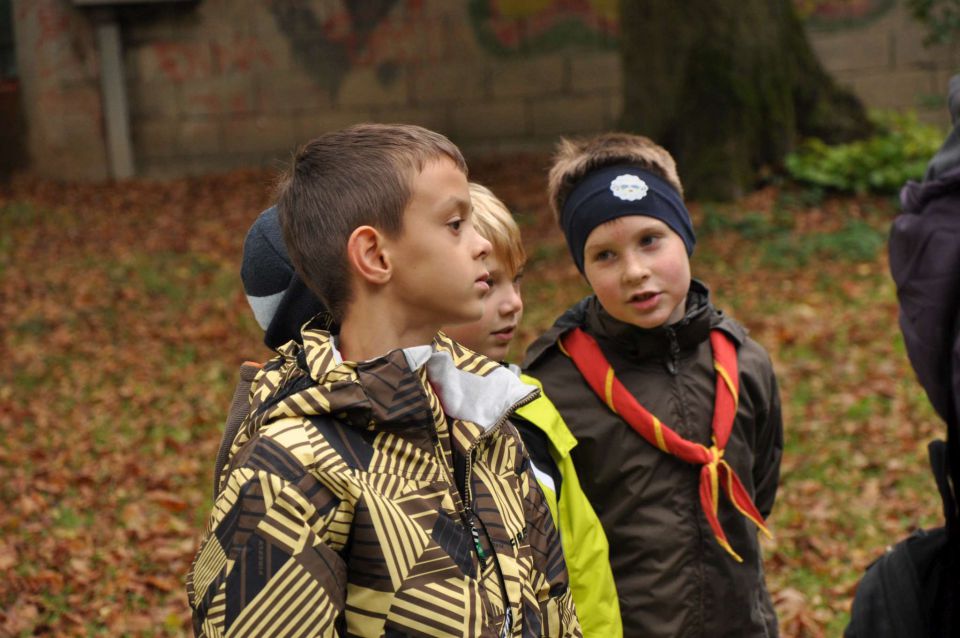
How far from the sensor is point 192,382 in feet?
26.5

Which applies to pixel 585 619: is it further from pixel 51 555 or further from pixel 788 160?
pixel 788 160

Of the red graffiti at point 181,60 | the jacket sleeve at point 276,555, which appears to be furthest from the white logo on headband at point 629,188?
the red graffiti at point 181,60

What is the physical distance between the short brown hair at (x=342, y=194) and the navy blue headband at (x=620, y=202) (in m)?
0.84

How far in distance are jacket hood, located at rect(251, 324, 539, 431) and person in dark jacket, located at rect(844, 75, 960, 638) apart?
833mm

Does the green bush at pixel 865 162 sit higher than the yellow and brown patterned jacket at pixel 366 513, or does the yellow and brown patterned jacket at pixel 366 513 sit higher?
the yellow and brown patterned jacket at pixel 366 513

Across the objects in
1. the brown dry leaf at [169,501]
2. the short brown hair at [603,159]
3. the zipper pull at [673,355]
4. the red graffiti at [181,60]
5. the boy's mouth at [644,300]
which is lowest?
the brown dry leaf at [169,501]

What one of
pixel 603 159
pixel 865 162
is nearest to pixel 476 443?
pixel 603 159

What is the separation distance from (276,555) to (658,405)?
1383mm

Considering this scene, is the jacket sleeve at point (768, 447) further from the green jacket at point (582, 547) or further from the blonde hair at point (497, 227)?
the blonde hair at point (497, 227)

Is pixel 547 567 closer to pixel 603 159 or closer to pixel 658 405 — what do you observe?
pixel 658 405

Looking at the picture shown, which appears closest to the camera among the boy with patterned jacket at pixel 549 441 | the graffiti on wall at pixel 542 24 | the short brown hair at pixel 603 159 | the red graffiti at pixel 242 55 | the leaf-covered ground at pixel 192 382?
the boy with patterned jacket at pixel 549 441

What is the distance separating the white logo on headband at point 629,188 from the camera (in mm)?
2941

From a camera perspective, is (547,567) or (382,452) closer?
(382,452)

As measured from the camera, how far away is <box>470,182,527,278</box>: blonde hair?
2.88m
